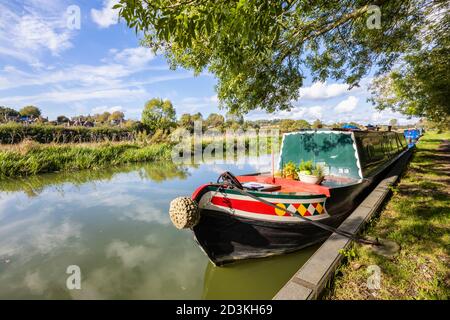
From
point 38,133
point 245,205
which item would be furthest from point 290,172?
point 38,133

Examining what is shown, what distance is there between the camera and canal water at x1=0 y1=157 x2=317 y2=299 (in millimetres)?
3625

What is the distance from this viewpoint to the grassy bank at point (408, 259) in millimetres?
2686

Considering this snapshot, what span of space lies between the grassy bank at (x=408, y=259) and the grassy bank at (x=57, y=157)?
557 inches

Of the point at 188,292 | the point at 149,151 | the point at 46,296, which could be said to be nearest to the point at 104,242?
the point at 46,296

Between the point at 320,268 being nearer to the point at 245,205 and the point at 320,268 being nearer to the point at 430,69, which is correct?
the point at 245,205

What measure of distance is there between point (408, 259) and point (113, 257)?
4830 mm

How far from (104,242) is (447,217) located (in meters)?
6.95

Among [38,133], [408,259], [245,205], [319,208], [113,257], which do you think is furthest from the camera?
[38,133]

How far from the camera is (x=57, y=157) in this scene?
13.1 m

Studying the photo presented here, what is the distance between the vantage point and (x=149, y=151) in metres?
18.3

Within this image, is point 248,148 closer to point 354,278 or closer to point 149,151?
point 149,151

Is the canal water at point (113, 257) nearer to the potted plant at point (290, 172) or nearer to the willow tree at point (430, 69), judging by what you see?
the potted plant at point (290, 172)

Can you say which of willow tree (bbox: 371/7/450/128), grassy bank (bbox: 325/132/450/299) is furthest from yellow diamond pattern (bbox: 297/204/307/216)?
willow tree (bbox: 371/7/450/128)

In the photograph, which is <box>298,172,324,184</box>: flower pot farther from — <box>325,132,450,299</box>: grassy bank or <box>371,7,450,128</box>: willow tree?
<box>371,7,450,128</box>: willow tree
